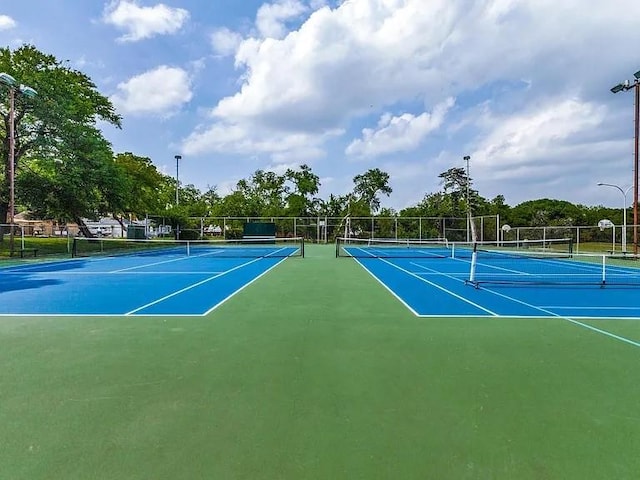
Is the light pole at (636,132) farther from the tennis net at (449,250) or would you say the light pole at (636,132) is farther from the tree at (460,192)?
the tree at (460,192)

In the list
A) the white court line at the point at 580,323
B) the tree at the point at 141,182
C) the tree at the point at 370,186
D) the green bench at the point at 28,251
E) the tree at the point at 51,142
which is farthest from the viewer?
the tree at the point at 370,186

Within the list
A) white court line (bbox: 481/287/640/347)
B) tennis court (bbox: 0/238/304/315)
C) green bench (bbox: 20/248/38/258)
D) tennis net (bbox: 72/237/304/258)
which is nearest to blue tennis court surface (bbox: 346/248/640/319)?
white court line (bbox: 481/287/640/347)

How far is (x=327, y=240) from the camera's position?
39938mm

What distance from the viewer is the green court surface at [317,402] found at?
2.54 meters

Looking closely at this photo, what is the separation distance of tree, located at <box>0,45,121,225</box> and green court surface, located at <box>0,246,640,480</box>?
2093cm

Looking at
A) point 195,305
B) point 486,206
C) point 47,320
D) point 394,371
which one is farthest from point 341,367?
point 486,206

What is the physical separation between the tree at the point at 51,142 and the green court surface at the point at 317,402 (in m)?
20.9

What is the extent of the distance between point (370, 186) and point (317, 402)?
46878mm

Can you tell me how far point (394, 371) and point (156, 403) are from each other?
2.16 metres

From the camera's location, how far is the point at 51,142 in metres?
Result: 23.8

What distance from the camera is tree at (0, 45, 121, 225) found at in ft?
76.9

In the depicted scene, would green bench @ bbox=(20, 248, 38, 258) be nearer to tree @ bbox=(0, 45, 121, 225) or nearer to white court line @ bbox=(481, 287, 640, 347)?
tree @ bbox=(0, 45, 121, 225)

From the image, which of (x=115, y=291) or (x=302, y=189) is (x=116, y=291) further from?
(x=302, y=189)

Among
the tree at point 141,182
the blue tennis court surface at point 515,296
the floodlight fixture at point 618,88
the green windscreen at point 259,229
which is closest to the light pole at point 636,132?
the floodlight fixture at point 618,88
